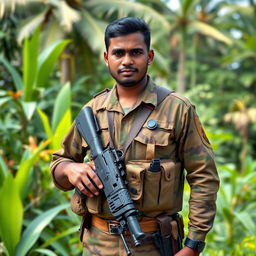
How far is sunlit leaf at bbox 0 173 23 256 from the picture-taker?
287 cm

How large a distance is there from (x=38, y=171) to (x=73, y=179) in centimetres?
193

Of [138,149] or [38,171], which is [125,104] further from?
[38,171]

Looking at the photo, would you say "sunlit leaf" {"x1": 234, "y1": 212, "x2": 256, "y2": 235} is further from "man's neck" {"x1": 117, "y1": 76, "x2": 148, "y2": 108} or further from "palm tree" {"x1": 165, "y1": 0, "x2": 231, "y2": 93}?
"palm tree" {"x1": 165, "y1": 0, "x2": 231, "y2": 93}

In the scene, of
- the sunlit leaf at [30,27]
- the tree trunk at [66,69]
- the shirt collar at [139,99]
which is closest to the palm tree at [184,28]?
the tree trunk at [66,69]

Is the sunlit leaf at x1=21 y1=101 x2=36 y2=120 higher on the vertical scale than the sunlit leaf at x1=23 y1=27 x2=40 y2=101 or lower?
lower

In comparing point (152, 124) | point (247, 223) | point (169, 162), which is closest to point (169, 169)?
point (169, 162)

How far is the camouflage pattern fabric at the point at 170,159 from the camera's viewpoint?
1.65 m

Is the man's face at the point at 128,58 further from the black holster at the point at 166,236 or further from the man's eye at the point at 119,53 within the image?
the black holster at the point at 166,236

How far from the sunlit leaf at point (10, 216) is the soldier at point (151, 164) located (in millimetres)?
1227

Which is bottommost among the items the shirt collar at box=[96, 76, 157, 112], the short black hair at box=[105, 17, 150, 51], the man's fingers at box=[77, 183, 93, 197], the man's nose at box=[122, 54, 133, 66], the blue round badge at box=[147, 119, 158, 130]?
the man's fingers at box=[77, 183, 93, 197]

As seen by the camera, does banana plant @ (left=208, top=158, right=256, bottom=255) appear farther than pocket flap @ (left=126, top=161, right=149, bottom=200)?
Yes

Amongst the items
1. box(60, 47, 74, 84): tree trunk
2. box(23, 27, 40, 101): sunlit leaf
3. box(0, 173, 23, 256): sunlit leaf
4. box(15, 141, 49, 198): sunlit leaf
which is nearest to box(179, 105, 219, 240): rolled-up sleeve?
box(0, 173, 23, 256): sunlit leaf

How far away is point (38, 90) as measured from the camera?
4.30 meters

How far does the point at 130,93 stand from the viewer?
1790mm
